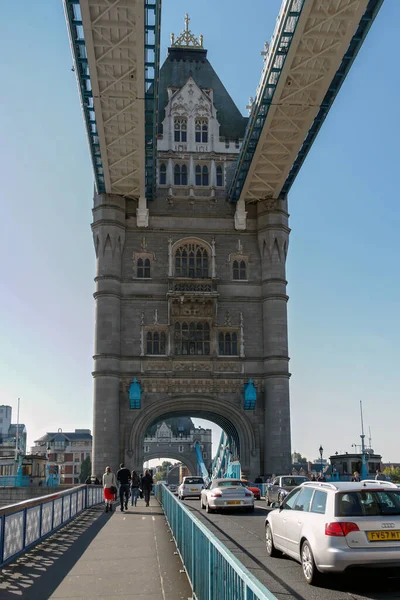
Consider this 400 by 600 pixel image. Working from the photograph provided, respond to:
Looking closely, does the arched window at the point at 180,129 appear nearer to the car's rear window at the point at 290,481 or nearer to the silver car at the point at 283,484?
the silver car at the point at 283,484

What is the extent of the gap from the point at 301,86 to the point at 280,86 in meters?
1.22

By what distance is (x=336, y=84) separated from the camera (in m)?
36.2

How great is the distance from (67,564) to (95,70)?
26.5 metres

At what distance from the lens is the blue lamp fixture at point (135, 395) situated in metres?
44.4

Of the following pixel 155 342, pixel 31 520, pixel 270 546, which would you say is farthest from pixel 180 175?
pixel 270 546

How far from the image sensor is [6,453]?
14588 centimetres

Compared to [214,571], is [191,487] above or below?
above

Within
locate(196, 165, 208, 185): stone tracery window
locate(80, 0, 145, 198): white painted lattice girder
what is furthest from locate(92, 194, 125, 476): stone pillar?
locate(196, 165, 208, 185): stone tracery window

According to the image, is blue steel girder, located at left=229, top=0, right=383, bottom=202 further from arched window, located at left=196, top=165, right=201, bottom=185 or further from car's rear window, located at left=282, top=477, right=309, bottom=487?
car's rear window, located at left=282, top=477, right=309, bottom=487

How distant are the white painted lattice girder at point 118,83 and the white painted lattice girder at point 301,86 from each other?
22.8ft

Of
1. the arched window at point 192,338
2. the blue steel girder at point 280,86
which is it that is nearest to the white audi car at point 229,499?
the blue steel girder at point 280,86

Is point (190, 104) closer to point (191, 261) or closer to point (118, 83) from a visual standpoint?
point (191, 261)

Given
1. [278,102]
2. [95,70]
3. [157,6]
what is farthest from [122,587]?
[278,102]

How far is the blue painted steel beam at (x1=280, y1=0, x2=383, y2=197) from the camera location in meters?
30.9
